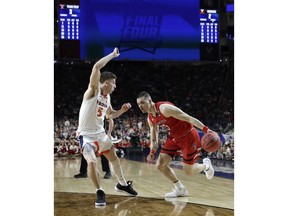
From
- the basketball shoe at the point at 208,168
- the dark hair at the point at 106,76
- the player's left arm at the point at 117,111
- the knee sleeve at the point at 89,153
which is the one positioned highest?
the dark hair at the point at 106,76

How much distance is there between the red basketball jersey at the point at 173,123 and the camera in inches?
212

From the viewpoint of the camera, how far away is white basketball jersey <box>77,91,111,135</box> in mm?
5206

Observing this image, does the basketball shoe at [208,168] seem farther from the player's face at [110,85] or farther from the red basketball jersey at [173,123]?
the player's face at [110,85]

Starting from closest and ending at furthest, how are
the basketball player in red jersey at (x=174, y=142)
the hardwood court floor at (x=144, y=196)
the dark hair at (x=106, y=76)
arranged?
the hardwood court floor at (x=144, y=196)
the dark hair at (x=106, y=76)
the basketball player in red jersey at (x=174, y=142)

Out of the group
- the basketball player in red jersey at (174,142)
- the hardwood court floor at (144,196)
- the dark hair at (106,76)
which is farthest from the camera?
the basketball player in red jersey at (174,142)

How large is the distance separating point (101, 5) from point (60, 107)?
4.64 feet

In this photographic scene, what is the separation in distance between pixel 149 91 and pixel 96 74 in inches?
51.7

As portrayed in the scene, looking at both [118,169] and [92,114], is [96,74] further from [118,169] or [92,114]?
[118,169]

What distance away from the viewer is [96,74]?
16.5 ft

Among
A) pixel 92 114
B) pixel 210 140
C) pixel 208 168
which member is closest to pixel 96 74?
pixel 92 114

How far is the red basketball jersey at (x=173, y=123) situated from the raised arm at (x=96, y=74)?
0.74 m

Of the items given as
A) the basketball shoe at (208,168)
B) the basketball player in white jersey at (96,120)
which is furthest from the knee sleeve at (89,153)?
the basketball shoe at (208,168)

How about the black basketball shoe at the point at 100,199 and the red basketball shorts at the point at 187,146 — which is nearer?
the black basketball shoe at the point at 100,199
